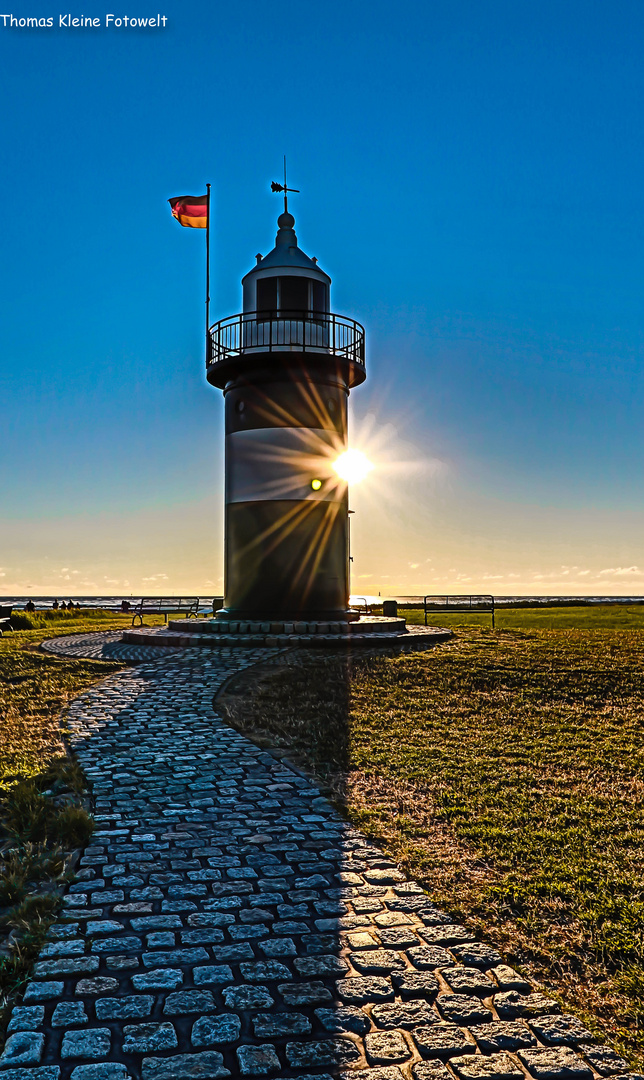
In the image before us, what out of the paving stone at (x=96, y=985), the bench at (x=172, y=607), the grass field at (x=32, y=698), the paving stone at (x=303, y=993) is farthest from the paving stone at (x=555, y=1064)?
the bench at (x=172, y=607)

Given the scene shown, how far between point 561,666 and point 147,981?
12.5m

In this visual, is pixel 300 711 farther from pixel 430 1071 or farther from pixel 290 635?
pixel 430 1071

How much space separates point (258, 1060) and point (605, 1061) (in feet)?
5.50

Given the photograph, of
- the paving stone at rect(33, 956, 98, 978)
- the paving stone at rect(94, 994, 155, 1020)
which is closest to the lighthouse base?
the paving stone at rect(33, 956, 98, 978)

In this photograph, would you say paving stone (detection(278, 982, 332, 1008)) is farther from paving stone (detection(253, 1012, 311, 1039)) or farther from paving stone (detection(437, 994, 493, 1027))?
paving stone (detection(437, 994, 493, 1027))

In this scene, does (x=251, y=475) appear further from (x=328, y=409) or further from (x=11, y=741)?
(x=11, y=741)

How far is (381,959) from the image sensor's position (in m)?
4.50

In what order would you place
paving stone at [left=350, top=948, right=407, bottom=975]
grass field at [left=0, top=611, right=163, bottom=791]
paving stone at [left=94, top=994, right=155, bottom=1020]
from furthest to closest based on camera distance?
grass field at [left=0, top=611, right=163, bottom=791]
paving stone at [left=350, top=948, right=407, bottom=975]
paving stone at [left=94, top=994, right=155, bottom=1020]

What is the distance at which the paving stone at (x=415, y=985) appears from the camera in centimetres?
415

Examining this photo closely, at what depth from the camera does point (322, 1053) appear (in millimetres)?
3621

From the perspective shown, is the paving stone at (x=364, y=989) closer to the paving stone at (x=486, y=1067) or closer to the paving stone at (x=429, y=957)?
the paving stone at (x=429, y=957)

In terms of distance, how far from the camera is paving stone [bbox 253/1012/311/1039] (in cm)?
375

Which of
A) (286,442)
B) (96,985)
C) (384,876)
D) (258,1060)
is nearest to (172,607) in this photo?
(286,442)

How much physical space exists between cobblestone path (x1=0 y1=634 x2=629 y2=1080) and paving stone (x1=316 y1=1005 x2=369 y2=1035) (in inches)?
0.4
